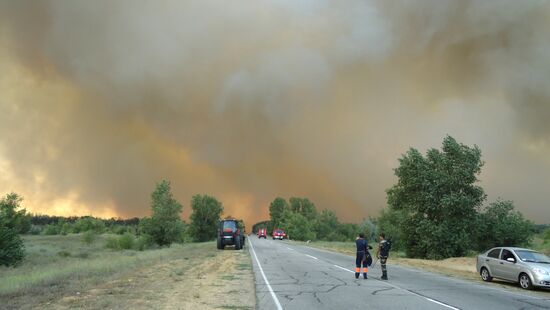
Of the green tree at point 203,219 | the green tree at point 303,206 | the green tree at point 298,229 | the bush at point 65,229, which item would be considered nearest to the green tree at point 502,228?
the green tree at point 203,219

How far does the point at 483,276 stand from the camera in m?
22.2

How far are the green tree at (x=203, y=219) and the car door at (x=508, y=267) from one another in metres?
104

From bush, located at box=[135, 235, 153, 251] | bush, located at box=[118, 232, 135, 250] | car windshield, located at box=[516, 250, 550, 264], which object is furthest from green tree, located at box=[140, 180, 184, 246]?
car windshield, located at box=[516, 250, 550, 264]

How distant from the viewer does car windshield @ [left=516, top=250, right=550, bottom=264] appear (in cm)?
1970

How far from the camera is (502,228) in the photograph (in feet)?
138

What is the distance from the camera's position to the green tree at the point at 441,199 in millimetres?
41250

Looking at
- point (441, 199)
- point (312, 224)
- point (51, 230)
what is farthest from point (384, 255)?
point (51, 230)

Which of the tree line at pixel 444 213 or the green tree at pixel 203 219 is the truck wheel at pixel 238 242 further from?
the green tree at pixel 203 219

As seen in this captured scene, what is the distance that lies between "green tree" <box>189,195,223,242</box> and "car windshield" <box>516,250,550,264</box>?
105m

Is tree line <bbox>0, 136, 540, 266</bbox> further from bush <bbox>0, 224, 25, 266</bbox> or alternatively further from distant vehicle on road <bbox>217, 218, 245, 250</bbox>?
distant vehicle on road <bbox>217, 218, 245, 250</bbox>

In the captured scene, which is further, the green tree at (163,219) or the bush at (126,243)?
the green tree at (163,219)

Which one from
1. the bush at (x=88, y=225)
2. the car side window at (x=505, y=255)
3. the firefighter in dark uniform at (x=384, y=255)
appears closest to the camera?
the firefighter in dark uniform at (x=384, y=255)

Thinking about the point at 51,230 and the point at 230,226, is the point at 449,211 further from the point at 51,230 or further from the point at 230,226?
the point at 51,230

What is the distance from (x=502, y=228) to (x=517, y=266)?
82.9ft
